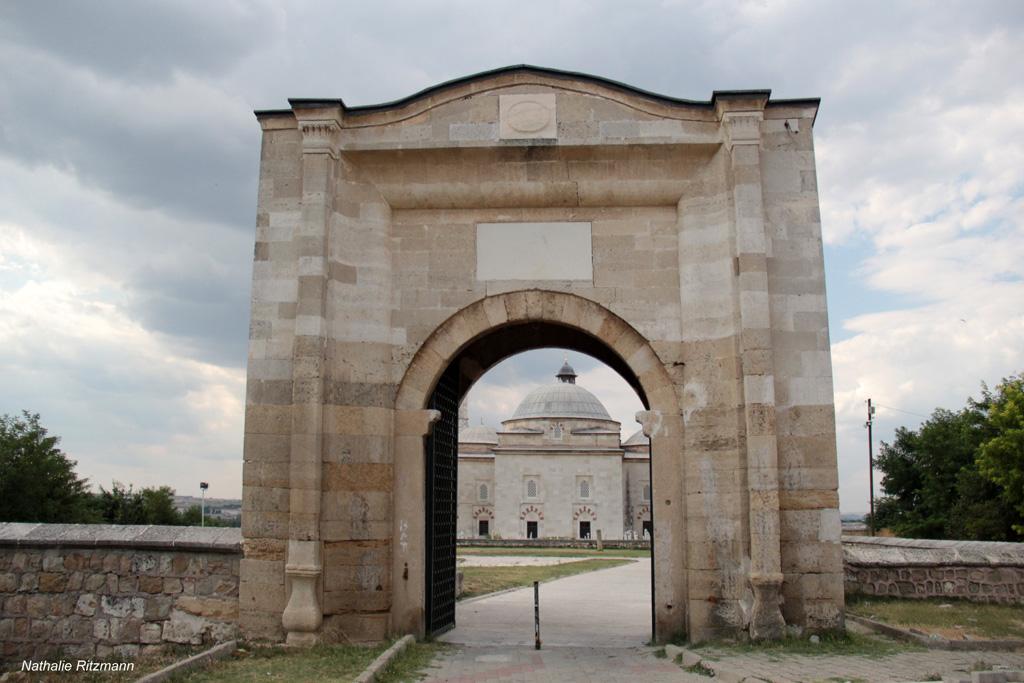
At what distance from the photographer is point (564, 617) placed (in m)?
12.1

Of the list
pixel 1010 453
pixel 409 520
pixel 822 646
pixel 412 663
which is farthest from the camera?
pixel 1010 453

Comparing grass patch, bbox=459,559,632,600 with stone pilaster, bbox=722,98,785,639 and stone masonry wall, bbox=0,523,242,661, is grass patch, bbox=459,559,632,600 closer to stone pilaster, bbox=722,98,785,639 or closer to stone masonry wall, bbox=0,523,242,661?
stone masonry wall, bbox=0,523,242,661

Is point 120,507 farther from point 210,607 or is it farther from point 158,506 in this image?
point 210,607

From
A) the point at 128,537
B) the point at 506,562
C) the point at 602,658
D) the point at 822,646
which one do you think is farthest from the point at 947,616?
the point at 506,562

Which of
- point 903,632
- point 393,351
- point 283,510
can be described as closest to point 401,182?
point 393,351

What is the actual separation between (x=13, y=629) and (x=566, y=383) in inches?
2182

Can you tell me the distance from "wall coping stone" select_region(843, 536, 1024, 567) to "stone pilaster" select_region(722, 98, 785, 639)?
313 cm

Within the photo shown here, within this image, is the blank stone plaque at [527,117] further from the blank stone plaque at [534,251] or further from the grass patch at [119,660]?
the grass patch at [119,660]

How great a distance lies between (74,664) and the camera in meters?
8.46

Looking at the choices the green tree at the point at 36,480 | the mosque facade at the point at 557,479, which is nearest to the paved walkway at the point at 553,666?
the green tree at the point at 36,480

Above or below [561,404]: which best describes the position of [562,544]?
below

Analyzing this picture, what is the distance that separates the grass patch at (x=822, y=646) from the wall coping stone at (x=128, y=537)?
5054 mm

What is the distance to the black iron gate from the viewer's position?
955 cm

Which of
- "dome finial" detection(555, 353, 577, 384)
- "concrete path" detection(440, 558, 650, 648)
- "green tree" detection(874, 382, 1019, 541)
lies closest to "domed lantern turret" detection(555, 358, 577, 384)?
"dome finial" detection(555, 353, 577, 384)
